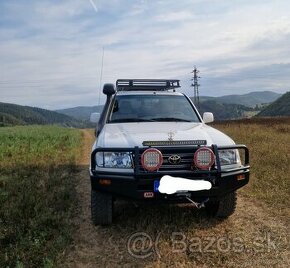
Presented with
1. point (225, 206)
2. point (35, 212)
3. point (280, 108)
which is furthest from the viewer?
point (280, 108)

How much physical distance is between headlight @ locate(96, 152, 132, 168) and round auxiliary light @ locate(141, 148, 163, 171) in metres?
0.25

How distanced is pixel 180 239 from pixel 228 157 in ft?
3.91

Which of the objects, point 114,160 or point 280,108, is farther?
point 280,108

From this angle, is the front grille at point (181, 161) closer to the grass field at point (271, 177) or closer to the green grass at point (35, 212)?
the green grass at point (35, 212)

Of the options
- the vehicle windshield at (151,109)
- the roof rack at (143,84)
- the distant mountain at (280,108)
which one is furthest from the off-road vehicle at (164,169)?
the distant mountain at (280,108)

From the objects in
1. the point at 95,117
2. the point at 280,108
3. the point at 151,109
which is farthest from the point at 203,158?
the point at 280,108

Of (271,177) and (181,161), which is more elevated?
(181,161)

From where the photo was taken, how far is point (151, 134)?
5.17 metres

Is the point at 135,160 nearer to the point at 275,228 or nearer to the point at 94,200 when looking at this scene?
the point at 94,200

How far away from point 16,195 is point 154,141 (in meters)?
3.54

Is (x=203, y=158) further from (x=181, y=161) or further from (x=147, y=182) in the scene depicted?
(x=147, y=182)

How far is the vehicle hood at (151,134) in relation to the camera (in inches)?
194

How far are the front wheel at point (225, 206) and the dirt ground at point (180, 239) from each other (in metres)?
0.12

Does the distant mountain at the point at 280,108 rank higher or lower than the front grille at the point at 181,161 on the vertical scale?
higher
